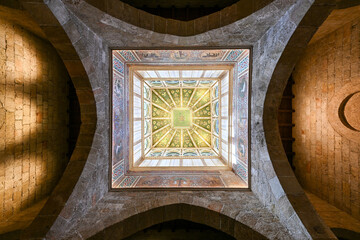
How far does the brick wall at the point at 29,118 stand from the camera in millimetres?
4355

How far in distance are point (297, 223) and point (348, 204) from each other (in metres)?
3.12

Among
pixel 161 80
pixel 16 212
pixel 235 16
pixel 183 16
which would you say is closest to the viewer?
pixel 235 16

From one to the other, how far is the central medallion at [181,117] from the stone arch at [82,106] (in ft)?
18.1

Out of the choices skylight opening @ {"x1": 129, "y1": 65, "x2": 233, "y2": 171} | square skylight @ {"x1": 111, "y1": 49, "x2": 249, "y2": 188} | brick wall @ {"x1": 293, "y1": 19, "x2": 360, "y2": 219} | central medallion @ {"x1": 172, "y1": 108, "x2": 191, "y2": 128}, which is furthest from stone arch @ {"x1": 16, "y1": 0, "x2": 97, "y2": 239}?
brick wall @ {"x1": 293, "y1": 19, "x2": 360, "y2": 219}

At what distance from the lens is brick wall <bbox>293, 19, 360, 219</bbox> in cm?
475

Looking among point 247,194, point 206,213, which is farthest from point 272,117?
point 206,213

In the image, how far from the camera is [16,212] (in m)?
4.70

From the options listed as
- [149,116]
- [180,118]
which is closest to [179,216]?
[149,116]

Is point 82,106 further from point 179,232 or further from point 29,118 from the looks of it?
point 179,232

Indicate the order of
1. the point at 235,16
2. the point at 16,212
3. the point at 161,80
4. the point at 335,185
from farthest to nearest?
the point at 161,80 < the point at 335,185 < the point at 16,212 < the point at 235,16

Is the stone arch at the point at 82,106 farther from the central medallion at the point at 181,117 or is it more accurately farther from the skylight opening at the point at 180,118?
the central medallion at the point at 181,117

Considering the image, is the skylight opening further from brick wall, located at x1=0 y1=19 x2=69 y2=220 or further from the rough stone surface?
brick wall, located at x1=0 y1=19 x2=69 y2=220

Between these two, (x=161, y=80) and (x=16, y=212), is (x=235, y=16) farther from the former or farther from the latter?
(x=16, y=212)

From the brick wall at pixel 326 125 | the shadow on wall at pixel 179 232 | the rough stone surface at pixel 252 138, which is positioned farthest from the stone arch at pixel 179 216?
the brick wall at pixel 326 125
